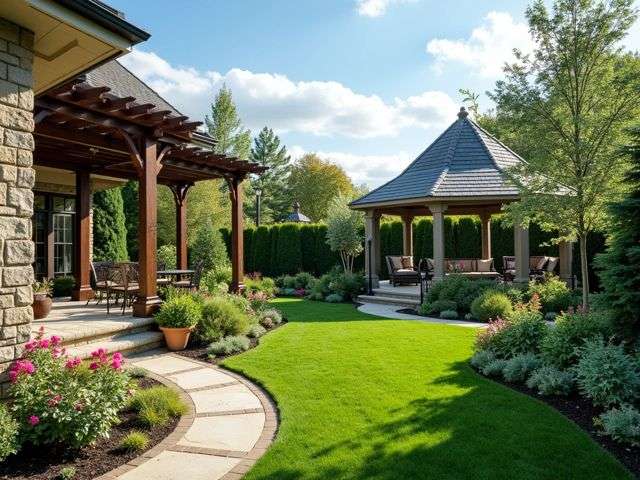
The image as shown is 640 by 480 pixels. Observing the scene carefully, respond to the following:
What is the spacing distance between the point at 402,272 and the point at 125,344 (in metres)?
9.97

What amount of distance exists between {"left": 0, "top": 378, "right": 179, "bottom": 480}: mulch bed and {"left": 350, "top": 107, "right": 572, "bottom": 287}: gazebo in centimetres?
1010

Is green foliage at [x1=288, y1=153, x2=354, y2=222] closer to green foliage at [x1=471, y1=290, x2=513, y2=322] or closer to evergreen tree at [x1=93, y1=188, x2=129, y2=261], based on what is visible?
evergreen tree at [x1=93, y1=188, x2=129, y2=261]

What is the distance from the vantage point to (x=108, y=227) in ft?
54.4

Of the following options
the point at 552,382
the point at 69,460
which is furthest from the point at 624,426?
the point at 69,460

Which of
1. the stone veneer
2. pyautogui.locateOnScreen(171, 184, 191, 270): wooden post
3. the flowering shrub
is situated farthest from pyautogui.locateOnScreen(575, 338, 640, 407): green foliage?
pyautogui.locateOnScreen(171, 184, 191, 270): wooden post

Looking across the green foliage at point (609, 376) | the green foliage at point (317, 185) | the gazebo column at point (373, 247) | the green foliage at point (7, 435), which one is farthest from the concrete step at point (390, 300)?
the green foliage at point (317, 185)

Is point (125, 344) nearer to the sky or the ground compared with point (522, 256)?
nearer to the ground

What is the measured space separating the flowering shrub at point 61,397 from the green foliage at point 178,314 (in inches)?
128

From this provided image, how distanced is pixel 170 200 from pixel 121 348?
→ 19.4 metres

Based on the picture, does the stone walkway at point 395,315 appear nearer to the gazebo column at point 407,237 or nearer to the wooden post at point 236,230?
the wooden post at point 236,230

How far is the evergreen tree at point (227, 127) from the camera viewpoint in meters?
35.7

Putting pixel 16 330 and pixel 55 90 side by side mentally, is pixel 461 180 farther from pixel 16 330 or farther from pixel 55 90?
pixel 16 330

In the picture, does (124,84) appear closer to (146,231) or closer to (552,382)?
(146,231)

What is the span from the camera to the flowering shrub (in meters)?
3.42
